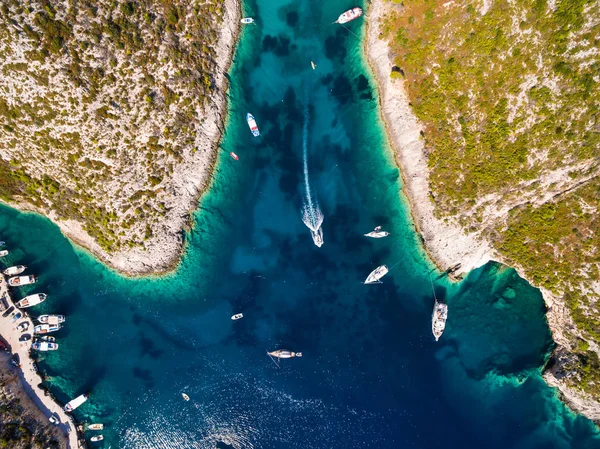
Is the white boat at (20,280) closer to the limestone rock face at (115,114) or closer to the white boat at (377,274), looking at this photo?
the limestone rock face at (115,114)

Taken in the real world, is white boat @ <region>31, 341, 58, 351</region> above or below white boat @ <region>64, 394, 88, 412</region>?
above

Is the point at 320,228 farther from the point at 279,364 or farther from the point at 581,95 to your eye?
the point at 581,95

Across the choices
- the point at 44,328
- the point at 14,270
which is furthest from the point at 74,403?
the point at 14,270

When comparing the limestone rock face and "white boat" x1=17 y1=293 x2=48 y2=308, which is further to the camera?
"white boat" x1=17 y1=293 x2=48 y2=308

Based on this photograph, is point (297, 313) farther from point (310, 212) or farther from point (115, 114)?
point (115, 114)

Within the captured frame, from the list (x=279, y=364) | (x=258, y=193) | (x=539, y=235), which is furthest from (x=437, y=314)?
(x=258, y=193)

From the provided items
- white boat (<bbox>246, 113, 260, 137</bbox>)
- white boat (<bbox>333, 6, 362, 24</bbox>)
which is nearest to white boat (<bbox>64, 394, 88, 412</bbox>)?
white boat (<bbox>246, 113, 260, 137</bbox>)

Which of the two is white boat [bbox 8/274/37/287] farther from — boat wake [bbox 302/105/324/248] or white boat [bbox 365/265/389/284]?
white boat [bbox 365/265/389/284]
